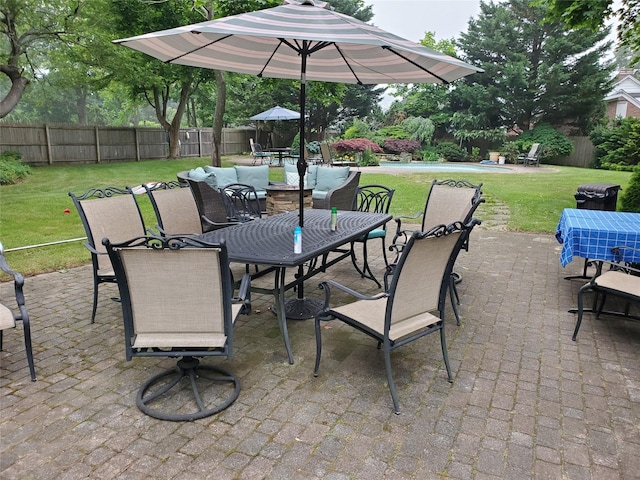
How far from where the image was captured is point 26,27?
1357 centimetres

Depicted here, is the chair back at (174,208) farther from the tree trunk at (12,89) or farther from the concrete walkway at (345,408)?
the tree trunk at (12,89)

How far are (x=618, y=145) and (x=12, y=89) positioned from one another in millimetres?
22952

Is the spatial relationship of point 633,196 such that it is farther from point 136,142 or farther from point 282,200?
point 136,142

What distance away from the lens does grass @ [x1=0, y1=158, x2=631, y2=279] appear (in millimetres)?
5609

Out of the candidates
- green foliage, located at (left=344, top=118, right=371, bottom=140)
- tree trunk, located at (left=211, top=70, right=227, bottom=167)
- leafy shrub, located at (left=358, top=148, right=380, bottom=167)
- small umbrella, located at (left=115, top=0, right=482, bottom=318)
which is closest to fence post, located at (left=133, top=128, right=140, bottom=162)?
tree trunk, located at (left=211, top=70, right=227, bottom=167)

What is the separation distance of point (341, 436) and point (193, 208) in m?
2.81

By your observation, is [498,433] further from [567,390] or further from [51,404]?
[51,404]

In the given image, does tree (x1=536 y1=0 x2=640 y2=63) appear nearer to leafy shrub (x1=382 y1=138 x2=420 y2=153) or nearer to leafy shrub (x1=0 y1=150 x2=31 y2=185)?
leafy shrub (x1=0 y1=150 x2=31 y2=185)

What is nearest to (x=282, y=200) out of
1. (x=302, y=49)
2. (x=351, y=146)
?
(x=302, y=49)

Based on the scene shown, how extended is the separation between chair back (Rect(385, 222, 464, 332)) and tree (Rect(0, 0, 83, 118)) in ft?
48.5

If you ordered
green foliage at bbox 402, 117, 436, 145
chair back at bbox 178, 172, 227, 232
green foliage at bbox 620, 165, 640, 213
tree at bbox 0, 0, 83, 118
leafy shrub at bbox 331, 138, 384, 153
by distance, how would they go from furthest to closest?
green foliage at bbox 402, 117, 436, 145, leafy shrub at bbox 331, 138, 384, 153, tree at bbox 0, 0, 83, 118, green foliage at bbox 620, 165, 640, 213, chair back at bbox 178, 172, 227, 232

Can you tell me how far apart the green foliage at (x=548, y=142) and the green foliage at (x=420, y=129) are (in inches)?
167

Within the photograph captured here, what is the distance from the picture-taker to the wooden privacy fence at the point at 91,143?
48.7 ft

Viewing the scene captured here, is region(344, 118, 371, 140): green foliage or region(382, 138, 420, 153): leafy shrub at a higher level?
region(344, 118, 371, 140): green foliage
